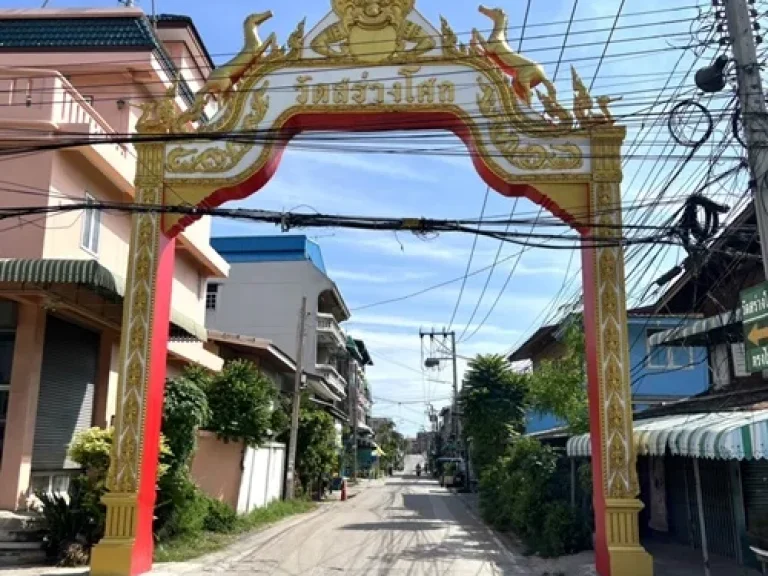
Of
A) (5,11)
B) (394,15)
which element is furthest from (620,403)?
(5,11)

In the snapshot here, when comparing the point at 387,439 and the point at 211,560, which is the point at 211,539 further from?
the point at 387,439

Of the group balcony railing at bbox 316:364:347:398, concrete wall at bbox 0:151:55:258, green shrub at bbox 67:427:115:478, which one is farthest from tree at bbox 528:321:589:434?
balcony railing at bbox 316:364:347:398

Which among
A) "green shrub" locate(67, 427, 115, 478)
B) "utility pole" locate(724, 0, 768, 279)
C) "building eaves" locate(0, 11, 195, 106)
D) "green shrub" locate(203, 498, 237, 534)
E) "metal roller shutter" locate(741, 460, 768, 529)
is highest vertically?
"building eaves" locate(0, 11, 195, 106)

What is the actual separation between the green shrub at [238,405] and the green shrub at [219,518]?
1.71m

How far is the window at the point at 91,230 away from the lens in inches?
545

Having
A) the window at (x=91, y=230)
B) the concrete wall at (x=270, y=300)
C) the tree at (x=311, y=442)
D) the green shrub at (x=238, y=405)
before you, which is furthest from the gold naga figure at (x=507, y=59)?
the concrete wall at (x=270, y=300)

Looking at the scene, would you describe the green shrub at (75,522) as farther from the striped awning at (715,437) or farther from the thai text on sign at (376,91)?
the striped awning at (715,437)

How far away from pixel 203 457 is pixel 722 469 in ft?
36.2

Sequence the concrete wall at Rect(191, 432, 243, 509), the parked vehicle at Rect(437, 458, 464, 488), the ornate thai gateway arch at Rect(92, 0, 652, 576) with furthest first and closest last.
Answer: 1. the parked vehicle at Rect(437, 458, 464, 488)
2. the concrete wall at Rect(191, 432, 243, 509)
3. the ornate thai gateway arch at Rect(92, 0, 652, 576)

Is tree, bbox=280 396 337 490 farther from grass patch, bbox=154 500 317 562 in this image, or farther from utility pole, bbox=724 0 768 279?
utility pole, bbox=724 0 768 279

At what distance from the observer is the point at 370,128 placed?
36.5 feet

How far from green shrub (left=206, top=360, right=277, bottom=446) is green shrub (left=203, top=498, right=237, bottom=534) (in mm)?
1715

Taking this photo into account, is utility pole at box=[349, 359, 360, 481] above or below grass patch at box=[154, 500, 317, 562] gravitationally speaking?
above

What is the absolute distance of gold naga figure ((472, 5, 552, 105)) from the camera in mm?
10766
